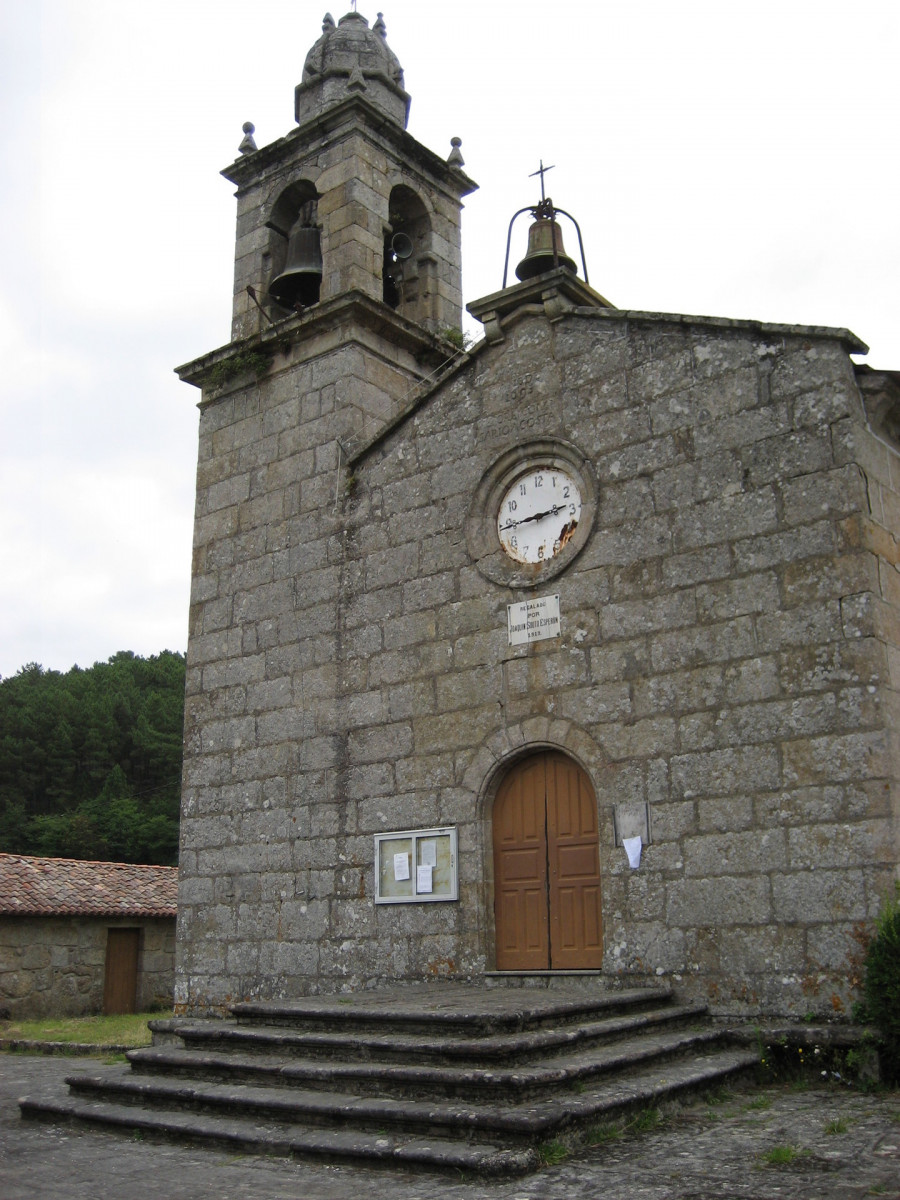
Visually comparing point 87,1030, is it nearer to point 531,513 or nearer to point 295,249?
point 531,513

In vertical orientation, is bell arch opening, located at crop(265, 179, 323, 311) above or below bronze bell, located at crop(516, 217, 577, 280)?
above

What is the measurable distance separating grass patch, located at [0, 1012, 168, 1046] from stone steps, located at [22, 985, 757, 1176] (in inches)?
187

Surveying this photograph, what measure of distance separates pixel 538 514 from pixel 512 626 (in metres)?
0.98

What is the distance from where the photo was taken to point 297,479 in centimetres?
A: 1118

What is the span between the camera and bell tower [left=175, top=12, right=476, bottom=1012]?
1016cm

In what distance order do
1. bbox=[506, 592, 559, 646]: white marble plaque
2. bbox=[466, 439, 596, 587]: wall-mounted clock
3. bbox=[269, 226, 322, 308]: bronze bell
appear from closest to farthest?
1. bbox=[506, 592, 559, 646]: white marble plaque
2. bbox=[466, 439, 596, 587]: wall-mounted clock
3. bbox=[269, 226, 322, 308]: bronze bell

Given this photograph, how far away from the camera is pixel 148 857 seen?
4191 cm

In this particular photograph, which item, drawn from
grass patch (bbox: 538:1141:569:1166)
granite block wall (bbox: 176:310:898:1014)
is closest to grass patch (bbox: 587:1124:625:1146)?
grass patch (bbox: 538:1141:569:1166)

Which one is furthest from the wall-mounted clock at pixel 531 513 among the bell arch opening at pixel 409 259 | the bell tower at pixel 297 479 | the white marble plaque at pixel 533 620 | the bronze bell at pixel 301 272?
the bronze bell at pixel 301 272

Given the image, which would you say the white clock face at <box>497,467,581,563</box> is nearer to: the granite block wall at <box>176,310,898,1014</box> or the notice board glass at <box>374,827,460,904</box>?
the granite block wall at <box>176,310,898,1014</box>

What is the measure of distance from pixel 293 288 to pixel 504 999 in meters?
8.30

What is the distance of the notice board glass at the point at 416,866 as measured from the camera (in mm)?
9023

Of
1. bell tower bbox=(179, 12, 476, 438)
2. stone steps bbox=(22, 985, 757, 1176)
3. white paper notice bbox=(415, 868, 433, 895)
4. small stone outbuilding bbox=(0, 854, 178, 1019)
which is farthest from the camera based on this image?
small stone outbuilding bbox=(0, 854, 178, 1019)

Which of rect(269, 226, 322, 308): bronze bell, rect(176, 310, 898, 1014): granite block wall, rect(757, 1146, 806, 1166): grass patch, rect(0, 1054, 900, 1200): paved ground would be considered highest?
rect(269, 226, 322, 308): bronze bell
